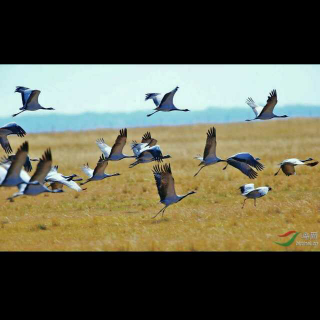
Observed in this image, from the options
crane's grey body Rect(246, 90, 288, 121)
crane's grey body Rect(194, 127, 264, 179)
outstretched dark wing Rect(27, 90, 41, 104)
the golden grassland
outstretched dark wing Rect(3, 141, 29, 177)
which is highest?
outstretched dark wing Rect(27, 90, 41, 104)

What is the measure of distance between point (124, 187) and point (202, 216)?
25.3ft

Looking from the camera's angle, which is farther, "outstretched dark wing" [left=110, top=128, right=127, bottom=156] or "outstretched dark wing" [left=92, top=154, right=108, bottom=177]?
"outstretched dark wing" [left=92, top=154, right=108, bottom=177]

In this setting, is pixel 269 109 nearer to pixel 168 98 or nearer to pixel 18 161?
pixel 168 98

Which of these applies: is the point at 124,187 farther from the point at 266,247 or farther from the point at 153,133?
the point at 153,133

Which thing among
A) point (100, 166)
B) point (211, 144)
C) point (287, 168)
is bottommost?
point (287, 168)

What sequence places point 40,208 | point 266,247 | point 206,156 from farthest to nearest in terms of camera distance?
point 40,208, point 206,156, point 266,247

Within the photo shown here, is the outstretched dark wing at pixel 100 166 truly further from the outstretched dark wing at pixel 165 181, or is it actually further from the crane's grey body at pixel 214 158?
the crane's grey body at pixel 214 158

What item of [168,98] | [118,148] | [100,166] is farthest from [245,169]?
[100,166]

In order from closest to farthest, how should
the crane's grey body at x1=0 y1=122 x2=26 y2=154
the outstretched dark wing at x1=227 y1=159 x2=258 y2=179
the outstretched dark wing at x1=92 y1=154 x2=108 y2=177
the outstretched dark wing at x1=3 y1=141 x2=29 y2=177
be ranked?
the outstretched dark wing at x1=3 y1=141 x2=29 y2=177 < the crane's grey body at x1=0 y1=122 x2=26 y2=154 < the outstretched dark wing at x1=92 y1=154 x2=108 y2=177 < the outstretched dark wing at x1=227 y1=159 x2=258 y2=179

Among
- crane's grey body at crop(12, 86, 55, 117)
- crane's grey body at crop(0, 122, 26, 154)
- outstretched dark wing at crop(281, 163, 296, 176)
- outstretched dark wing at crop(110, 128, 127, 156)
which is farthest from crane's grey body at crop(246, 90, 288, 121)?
crane's grey body at crop(0, 122, 26, 154)

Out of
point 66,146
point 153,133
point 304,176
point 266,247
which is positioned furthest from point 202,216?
point 153,133

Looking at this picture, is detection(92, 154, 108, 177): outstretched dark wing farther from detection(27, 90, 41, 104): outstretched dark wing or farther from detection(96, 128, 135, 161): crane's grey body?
detection(27, 90, 41, 104): outstretched dark wing

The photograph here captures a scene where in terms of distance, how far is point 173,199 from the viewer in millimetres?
16109

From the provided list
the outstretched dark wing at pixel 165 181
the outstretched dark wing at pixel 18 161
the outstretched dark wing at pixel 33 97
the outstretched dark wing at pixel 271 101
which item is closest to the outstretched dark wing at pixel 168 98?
the outstretched dark wing at pixel 165 181
